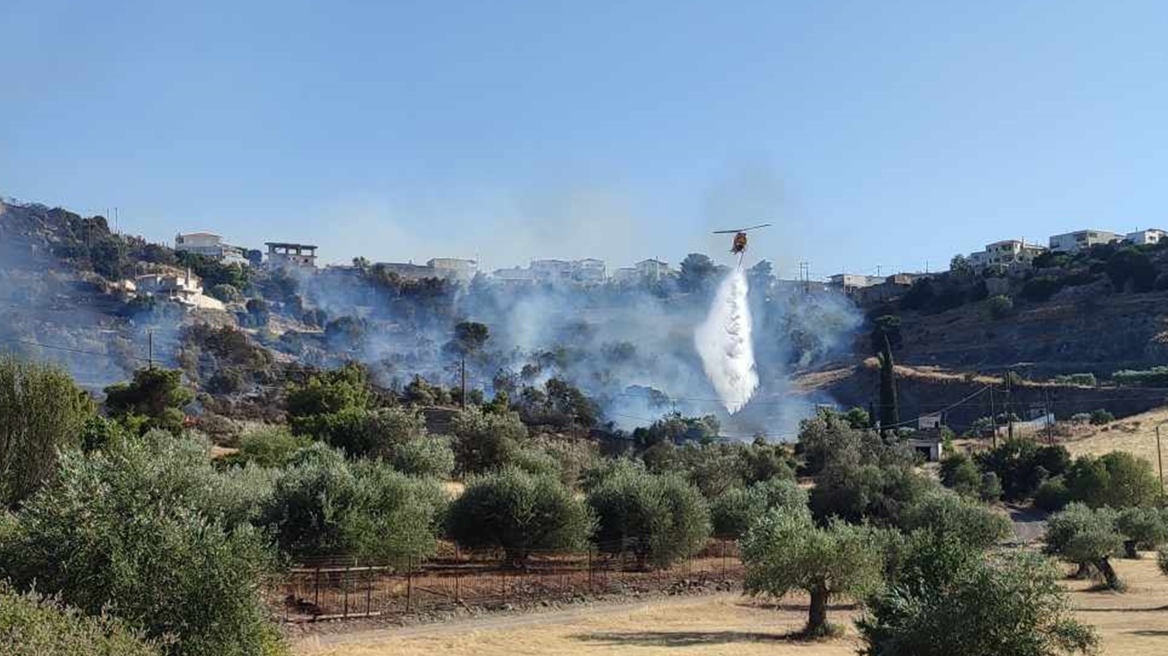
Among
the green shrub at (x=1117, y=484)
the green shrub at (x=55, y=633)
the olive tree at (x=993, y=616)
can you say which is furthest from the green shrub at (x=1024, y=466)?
the green shrub at (x=55, y=633)

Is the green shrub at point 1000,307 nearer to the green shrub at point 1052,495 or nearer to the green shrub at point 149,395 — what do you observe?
the green shrub at point 1052,495

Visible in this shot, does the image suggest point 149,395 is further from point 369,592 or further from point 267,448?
point 369,592

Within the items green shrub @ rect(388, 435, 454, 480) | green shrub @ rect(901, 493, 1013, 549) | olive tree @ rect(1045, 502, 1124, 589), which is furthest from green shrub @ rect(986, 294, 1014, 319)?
green shrub @ rect(388, 435, 454, 480)

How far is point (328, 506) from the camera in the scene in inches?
1451

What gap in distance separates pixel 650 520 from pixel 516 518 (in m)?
7.23

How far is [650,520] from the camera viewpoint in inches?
1916

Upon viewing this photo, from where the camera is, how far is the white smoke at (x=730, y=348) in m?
146

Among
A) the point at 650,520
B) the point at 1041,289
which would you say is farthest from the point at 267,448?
the point at 1041,289

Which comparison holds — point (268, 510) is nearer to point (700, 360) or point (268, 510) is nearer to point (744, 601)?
point (744, 601)

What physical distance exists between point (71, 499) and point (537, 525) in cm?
2707

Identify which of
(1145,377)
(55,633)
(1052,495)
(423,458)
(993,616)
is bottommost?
(993,616)

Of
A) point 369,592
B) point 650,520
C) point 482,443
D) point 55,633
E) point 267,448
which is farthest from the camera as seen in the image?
point 482,443

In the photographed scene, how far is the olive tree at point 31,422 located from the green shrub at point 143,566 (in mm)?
23668

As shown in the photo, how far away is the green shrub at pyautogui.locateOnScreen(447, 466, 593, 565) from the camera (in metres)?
44.7
